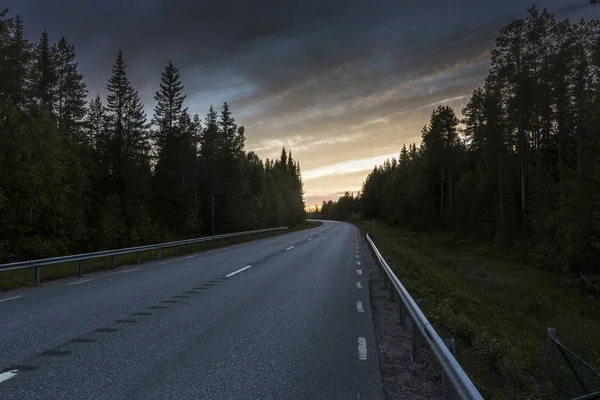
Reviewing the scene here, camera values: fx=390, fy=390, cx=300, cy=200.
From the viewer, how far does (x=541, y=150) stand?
36.1 m

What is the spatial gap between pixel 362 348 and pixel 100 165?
39712 millimetres

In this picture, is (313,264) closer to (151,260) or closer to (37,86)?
(151,260)

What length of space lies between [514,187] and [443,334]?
3436 centimetres

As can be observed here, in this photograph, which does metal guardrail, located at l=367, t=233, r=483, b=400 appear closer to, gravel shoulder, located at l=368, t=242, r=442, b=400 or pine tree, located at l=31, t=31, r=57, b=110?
gravel shoulder, located at l=368, t=242, r=442, b=400

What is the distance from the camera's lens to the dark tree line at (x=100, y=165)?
23.9 meters

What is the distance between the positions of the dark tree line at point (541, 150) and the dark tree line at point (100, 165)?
2931 centimetres

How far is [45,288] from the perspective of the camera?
36.6ft

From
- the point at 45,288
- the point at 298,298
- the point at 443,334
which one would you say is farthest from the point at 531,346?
the point at 45,288

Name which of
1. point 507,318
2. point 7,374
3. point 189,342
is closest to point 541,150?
point 507,318

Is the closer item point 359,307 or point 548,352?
point 548,352

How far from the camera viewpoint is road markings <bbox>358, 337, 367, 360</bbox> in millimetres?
5391

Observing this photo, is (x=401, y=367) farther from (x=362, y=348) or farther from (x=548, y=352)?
(x=548, y=352)

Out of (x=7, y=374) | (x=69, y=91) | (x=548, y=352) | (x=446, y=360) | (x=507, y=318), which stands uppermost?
(x=69, y=91)

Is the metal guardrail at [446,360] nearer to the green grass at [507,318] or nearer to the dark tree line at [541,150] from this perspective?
the green grass at [507,318]
